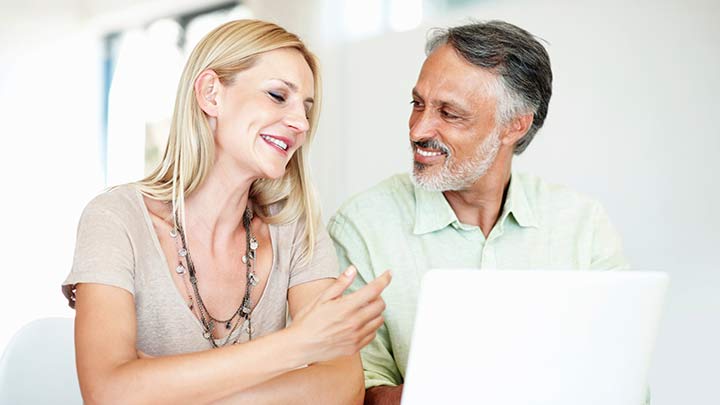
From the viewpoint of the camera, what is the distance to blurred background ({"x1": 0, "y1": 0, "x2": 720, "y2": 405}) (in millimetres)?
2887

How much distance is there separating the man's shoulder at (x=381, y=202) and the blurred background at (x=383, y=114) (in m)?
1.20

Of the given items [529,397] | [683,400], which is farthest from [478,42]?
[683,400]

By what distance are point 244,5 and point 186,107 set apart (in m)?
3.39

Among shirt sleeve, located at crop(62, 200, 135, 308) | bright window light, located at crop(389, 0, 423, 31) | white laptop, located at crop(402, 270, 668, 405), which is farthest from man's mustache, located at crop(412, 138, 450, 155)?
bright window light, located at crop(389, 0, 423, 31)

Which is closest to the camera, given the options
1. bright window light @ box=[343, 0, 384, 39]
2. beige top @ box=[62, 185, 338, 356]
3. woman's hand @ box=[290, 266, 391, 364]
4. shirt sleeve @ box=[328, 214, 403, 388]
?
woman's hand @ box=[290, 266, 391, 364]

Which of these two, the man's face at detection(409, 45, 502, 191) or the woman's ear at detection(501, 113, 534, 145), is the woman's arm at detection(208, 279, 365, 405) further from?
the woman's ear at detection(501, 113, 534, 145)

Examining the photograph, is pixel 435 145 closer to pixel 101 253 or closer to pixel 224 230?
pixel 224 230

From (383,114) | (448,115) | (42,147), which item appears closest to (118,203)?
(448,115)

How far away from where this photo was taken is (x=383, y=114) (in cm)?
382

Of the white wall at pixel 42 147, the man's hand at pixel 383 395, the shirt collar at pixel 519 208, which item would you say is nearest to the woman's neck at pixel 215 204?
the man's hand at pixel 383 395

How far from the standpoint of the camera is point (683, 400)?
9.46ft

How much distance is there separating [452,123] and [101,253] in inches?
39.3

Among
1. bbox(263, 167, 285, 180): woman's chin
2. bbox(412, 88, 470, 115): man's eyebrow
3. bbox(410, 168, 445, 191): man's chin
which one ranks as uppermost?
bbox(412, 88, 470, 115): man's eyebrow

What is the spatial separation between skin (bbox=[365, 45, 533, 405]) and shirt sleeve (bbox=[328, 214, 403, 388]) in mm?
247
